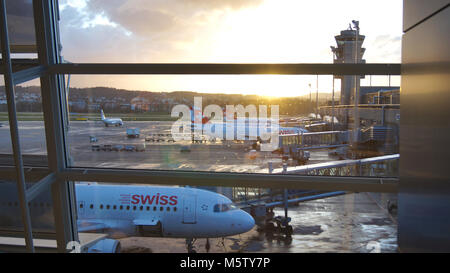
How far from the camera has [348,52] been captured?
7.01 feet

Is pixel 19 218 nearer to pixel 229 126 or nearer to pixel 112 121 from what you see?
pixel 112 121

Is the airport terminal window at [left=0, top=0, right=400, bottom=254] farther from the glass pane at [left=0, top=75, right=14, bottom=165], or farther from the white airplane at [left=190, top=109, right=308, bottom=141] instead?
the glass pane at [left=0, top=75, right=14, bottom=165]

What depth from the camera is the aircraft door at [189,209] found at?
22.9 ft

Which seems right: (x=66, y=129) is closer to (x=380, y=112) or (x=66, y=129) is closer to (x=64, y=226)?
(x=64, y=226)

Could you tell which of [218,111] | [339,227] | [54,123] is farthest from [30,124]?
[339,227]

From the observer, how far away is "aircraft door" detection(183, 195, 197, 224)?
6988mm

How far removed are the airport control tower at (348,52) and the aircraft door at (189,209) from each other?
5264 millimetres

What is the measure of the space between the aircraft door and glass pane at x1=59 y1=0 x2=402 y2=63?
505cm

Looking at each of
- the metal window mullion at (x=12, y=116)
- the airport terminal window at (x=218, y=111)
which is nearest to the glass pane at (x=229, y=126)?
the airport terminal window at (x=218, y=111)

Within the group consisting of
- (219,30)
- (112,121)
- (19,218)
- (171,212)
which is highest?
(219,30)

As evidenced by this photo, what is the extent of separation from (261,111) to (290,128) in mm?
277

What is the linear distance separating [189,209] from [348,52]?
5611mm

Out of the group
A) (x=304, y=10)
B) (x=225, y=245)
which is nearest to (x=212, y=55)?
(x=304, y=10)

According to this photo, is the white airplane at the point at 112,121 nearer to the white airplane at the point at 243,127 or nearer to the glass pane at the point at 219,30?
the glass pane at the point at 219,30
